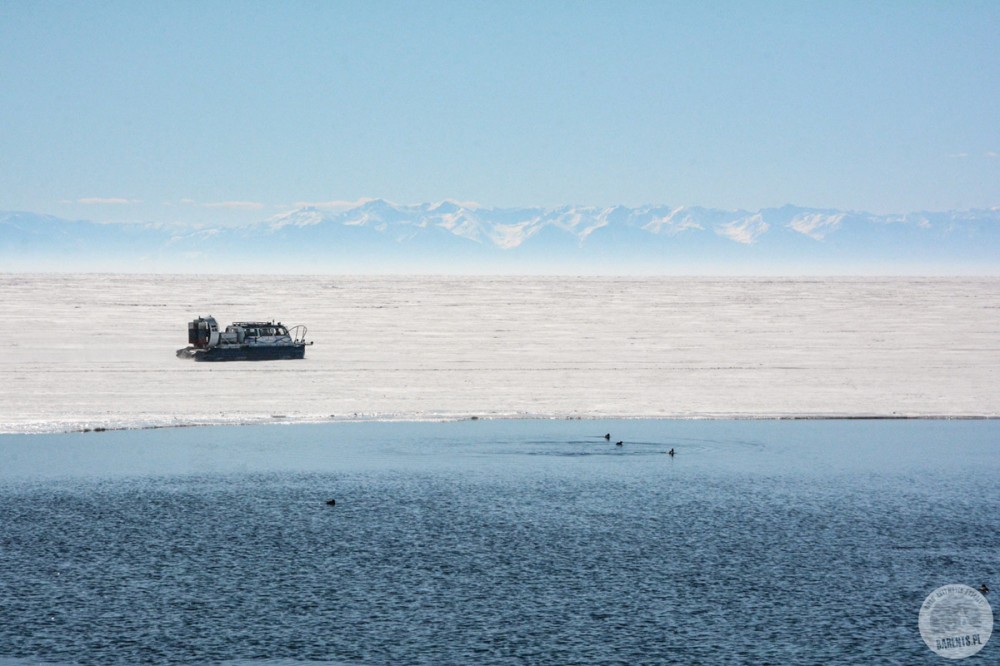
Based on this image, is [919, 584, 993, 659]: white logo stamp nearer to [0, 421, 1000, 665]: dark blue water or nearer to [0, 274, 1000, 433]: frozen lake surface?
[0, 421, 1000, 665]: dark blue water

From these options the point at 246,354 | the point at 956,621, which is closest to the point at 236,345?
the point at 246,354

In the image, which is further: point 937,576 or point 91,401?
point 91,401

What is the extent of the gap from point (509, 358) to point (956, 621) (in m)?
32.8

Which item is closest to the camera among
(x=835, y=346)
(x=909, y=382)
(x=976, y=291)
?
(x=909, y=382)

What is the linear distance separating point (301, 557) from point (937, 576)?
864cm

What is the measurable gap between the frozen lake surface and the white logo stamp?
17.4 m

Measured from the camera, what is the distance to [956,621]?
44.2ft

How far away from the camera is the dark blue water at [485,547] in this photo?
42.1 feet

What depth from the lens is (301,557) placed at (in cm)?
1647

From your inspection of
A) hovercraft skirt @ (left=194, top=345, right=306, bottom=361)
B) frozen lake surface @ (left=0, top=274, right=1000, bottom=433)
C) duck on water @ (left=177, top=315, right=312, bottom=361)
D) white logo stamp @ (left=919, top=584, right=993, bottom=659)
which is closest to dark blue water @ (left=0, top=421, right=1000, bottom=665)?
white logo stamp @ (left=919, top=584, right=993, bottom=659)

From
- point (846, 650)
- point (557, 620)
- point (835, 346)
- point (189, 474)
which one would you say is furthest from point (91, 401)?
point (835, 346)

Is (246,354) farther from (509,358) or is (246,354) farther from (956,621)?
(956,621)

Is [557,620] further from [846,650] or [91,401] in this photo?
[91,401]

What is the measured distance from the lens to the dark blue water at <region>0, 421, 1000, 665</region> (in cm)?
1282
